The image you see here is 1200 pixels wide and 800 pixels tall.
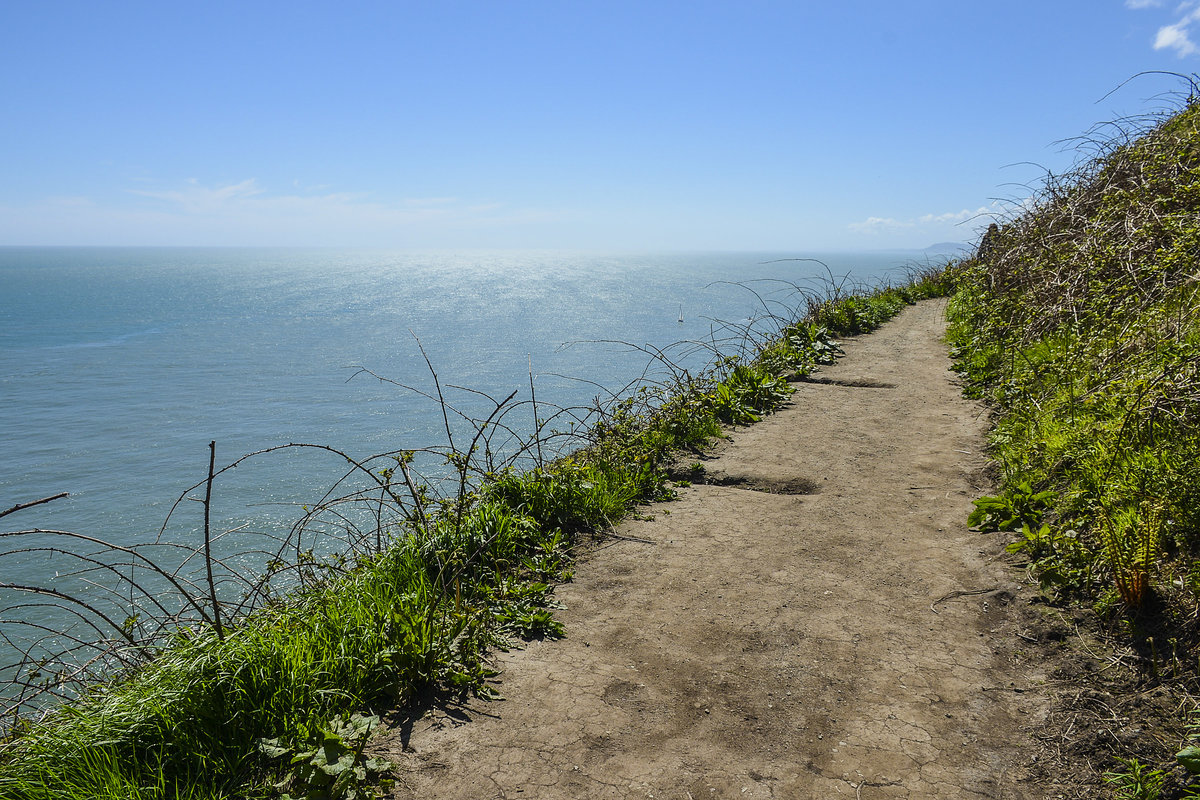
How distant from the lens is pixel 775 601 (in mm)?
→ 3637

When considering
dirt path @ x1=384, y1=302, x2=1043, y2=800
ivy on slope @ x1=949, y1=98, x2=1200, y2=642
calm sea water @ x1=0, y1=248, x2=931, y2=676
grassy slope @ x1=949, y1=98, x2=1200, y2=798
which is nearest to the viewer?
dirt path @ x1=384, y1=302, x2=1043, y2=800

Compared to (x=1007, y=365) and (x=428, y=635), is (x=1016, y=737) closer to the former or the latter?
(x=428, y=635)

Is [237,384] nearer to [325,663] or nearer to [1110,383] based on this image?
[325,663]

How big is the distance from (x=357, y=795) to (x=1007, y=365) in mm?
7873

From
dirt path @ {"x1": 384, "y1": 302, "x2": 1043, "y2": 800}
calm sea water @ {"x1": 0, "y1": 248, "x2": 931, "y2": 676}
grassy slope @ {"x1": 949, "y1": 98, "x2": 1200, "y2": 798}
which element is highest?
grassy slope @ {"x1": 949, "y1": 98, "x2": 1200, "y2": 798}

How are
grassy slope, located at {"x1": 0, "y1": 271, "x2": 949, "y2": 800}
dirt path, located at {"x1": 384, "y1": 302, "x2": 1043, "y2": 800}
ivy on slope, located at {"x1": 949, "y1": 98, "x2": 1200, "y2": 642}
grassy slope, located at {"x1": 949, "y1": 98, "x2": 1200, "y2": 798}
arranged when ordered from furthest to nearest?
ivy on slope, located at {"x1": 949, "y1": 98, "x2": 1200, "y2": 642}
grassy slope, located at {"x1": 949, "y1": 98, "x2": 1200, "y2": 798}
dirt path, located at {"x1": 384, "y1": 302, "x2": 1043, "y2": 800}
grassy slope, located at {"x1": 0, "y1": 271, "x2": 949, "y2": 800}

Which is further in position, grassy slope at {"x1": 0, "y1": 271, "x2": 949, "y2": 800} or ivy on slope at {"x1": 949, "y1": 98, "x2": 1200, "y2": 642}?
ivy on slope at {"x1": 949, "y1": 98, "x2": 1200, "y2": 642}

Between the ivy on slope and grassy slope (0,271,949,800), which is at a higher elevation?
the ivy on slope

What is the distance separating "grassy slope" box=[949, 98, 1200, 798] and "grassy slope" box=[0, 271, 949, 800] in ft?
8.54

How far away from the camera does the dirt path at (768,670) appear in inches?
94.8

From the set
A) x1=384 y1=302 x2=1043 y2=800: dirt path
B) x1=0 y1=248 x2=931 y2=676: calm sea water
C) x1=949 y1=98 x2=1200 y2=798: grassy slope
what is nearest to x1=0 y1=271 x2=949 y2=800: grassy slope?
x1=384 y1=302 x2=1043 y2=800: dirt path

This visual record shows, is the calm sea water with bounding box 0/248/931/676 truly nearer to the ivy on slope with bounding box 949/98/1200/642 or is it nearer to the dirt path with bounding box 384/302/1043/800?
the dirt path with bounding box 384/302/1043/800

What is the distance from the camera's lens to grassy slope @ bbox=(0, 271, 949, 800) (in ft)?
7.53

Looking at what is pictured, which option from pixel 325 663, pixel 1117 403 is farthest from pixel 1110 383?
pixel 325 663
